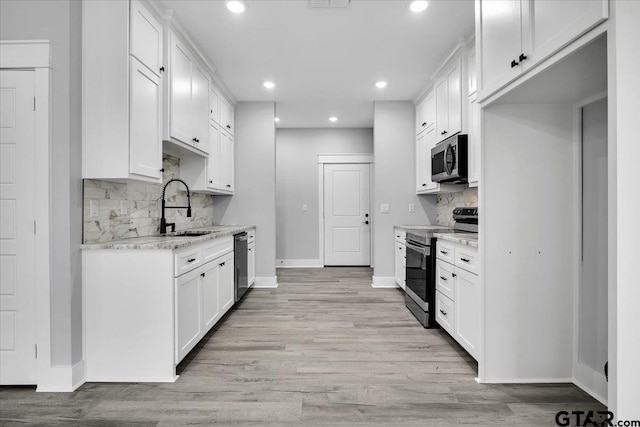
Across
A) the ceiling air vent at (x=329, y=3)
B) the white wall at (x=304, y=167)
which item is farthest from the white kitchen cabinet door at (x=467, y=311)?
the white wall at (x=304, y=167)

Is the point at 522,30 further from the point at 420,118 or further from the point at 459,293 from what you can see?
the point at 420,118

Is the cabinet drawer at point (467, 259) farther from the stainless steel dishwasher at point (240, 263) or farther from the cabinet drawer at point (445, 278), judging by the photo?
the stainless steel dishwasher at point (240, 263)

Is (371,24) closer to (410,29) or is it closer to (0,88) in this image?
(410,29)

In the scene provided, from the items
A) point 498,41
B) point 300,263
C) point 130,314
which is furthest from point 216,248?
point 300,263

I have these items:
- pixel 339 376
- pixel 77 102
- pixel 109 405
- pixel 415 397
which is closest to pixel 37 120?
pixel 77 102

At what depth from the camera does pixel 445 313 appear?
9.48 ft

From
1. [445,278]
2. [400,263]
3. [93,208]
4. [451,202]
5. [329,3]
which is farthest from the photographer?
[400,263]

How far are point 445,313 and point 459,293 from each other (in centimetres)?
37

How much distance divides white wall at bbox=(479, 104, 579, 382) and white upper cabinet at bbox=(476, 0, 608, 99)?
289 millimetres

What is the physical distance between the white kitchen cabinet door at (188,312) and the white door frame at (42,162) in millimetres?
652

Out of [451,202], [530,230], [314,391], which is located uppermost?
[451,202]

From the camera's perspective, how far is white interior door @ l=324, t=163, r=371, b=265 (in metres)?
6.60
